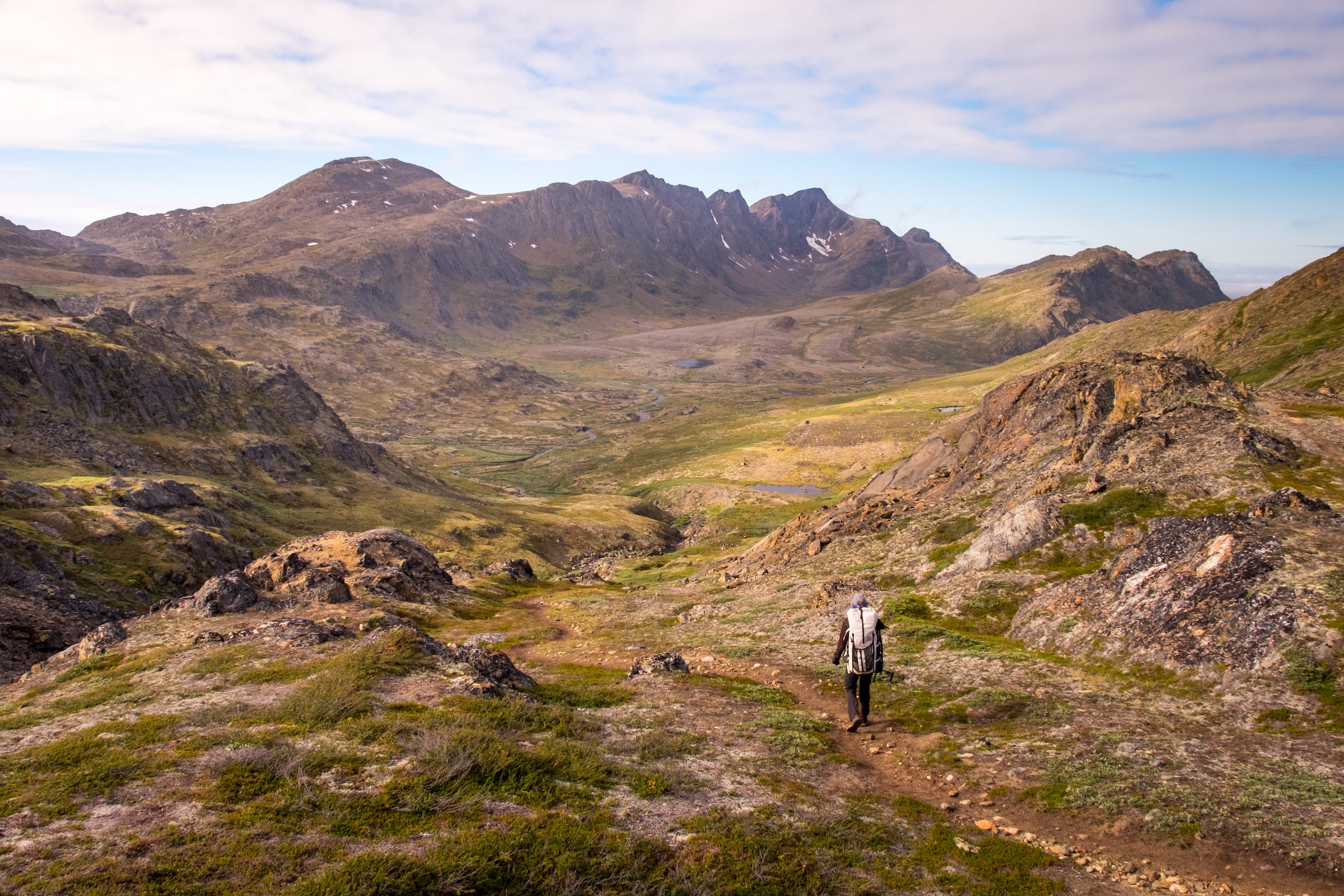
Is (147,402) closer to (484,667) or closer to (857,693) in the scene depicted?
(484,667)

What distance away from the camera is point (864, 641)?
75.4ft

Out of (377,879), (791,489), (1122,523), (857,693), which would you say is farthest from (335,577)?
(791,489)

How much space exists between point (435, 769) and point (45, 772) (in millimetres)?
8904

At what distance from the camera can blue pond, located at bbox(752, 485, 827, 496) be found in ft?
482

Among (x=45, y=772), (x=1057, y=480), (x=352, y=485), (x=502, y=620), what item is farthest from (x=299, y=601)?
(x=352, y=485)

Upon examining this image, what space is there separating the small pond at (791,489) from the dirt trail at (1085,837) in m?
123

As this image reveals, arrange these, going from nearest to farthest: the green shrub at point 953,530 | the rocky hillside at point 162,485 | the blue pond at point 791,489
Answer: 1. the green shrub at point 953,530
2. the rocky hillside at point 162,485
3. the blue pond at point 791,489

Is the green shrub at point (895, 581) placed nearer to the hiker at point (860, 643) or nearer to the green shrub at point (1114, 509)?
the green shrub at point (1114, 509)

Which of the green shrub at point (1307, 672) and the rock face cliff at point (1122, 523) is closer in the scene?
the green shrub at point (1307, 672)

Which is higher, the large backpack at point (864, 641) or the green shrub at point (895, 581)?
the large backpack at point (864, 641)

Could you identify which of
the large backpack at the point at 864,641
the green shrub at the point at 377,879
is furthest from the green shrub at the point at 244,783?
the large backpack at the point at 864,641

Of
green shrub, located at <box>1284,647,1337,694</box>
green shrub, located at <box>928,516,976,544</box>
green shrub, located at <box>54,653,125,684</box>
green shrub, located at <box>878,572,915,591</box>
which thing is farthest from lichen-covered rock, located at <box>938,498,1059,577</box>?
green shrub, located at <box>54,653,125,684</box>

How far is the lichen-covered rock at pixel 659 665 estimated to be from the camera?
30625 millimetres

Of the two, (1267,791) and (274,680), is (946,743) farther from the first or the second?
(274,680)
